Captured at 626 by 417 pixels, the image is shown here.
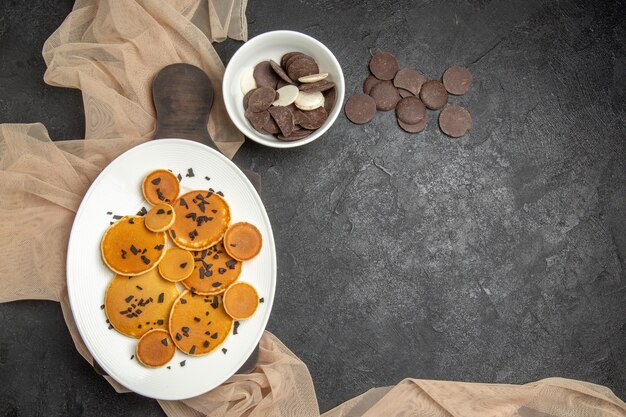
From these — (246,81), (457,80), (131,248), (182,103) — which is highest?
(457,80)

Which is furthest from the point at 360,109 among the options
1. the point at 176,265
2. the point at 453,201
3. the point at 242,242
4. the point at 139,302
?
the point at 139,302

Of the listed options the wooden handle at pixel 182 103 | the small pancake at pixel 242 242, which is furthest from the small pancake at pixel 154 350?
the wooden handle at pixel 182 103

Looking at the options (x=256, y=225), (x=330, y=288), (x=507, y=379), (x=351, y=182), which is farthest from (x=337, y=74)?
(x=507, y=379)

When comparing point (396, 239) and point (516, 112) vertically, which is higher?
point (516, 112)

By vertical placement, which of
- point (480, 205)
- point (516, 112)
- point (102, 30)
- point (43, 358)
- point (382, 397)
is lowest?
point (43, 358)

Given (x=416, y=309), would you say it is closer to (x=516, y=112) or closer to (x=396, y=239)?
(x=396, y=239)

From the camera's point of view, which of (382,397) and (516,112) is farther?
(516,112)

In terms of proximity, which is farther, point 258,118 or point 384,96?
point 384,96

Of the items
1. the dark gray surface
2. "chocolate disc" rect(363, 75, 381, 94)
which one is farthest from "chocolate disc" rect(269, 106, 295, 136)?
"chocolate disc" rect(363, 75, 381, 94)

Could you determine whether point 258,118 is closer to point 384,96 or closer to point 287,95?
point 287,95
